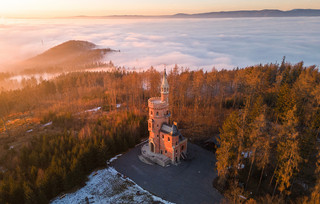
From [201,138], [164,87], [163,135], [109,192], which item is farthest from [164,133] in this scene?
[201,138]

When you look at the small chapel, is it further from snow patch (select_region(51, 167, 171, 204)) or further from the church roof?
snow patch (select_region(51, 167, 171, 204))

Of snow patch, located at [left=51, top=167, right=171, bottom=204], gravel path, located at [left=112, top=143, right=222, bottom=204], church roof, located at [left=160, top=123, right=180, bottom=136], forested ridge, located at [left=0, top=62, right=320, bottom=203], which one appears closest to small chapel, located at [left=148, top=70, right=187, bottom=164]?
church roof, located at [left=160, top=123, right=180, bottom=136]

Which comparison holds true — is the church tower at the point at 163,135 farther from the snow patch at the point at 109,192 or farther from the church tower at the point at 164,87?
the snow patch at the point at 109,192

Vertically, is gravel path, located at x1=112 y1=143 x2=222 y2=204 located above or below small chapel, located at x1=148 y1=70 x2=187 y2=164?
below

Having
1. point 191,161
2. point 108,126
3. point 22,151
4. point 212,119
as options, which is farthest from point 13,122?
point 212,119

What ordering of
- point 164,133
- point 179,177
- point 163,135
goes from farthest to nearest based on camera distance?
point 163,135
point 164,133
point 179,177

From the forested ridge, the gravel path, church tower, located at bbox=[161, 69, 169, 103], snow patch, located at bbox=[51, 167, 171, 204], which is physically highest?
church tower, located at bbox=[161, 69, 169, 103]

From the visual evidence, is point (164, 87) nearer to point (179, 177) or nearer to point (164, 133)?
point (164, 133)
